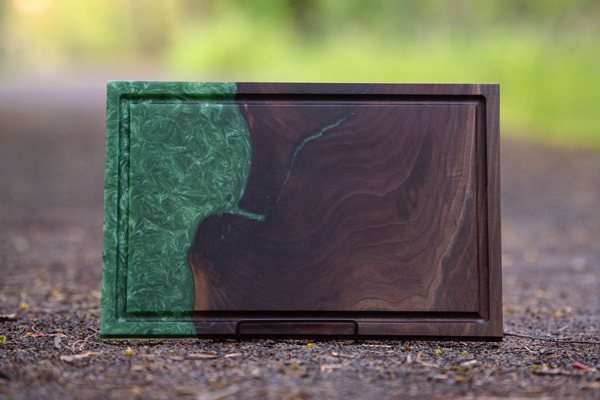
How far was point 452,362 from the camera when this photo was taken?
2.07 meters

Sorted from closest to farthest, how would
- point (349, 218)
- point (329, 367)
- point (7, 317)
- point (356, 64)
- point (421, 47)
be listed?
point (329, 367), point (349, 218), point (7, 317), point (421, 47), point (356, 64)

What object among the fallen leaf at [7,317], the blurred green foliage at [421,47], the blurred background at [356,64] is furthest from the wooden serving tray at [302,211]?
the blurred green foliage at [421,47]

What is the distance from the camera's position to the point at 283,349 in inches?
85.7

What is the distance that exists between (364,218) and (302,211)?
175 millimetres

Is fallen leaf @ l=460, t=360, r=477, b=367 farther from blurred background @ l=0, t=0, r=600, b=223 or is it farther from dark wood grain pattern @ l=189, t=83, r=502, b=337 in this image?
blurred background @ l=0, t=0, r=600, b=223

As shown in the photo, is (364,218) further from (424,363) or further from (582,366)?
(582,366)

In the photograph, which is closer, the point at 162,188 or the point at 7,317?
the point at 162,188

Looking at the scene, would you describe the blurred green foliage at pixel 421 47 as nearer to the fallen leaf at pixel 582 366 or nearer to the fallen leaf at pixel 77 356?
the fallen leaf at pixel 582 366

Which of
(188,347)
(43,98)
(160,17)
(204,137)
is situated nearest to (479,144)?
(204,137)

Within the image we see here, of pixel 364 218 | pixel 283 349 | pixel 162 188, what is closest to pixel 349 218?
pixel 364 218

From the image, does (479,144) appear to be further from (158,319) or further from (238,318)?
(158,319)

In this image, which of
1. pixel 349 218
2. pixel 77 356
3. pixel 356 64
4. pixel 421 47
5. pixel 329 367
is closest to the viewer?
pixel 329 367

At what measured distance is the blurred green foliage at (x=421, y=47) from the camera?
10.9 meters

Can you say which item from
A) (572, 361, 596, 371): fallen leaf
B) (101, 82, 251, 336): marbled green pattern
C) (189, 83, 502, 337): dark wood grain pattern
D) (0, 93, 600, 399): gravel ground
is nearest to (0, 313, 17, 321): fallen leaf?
(0, 93, 600, 399): gravel ground
